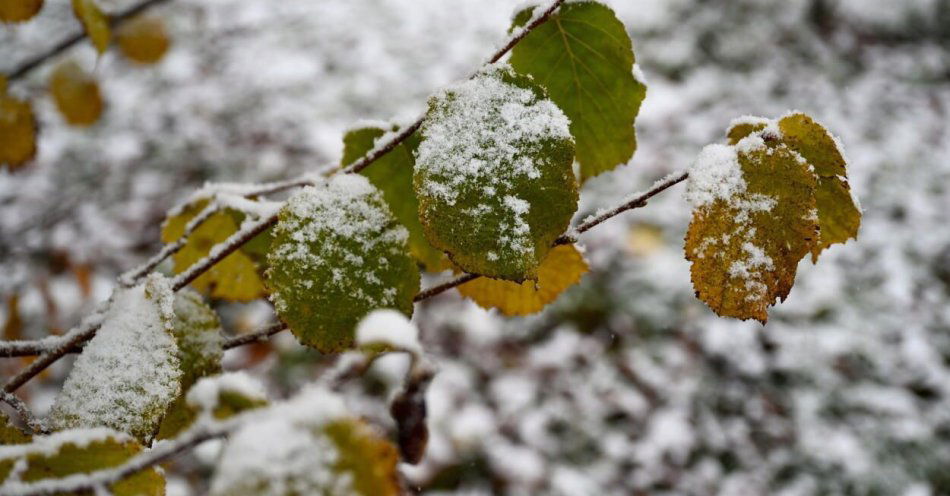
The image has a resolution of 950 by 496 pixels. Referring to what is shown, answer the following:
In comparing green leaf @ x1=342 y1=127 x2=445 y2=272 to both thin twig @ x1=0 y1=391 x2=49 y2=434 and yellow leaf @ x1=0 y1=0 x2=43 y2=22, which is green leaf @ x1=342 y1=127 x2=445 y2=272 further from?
yellow leaf @ x1=0 y1=0 x2=43 y2=22

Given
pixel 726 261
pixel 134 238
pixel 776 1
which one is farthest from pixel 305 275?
pixel 776 1

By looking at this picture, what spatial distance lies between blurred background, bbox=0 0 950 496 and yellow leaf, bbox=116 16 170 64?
0.54 metres

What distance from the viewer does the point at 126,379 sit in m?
0.52

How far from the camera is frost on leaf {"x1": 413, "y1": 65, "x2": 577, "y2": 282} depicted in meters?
0.49

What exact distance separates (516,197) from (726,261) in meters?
0.19

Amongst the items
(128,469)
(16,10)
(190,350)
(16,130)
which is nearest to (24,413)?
(190,350)

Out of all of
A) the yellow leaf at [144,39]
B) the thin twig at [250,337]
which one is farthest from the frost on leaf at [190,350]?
the yellow leaf at [144,39]

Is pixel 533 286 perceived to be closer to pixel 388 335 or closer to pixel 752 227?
pixel 752 227

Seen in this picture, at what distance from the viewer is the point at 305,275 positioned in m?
0.53

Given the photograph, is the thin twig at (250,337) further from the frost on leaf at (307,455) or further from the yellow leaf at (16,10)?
the yellow leaf at (16,10)

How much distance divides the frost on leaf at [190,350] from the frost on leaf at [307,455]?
316 mm

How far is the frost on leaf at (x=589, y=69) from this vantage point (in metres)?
0.63

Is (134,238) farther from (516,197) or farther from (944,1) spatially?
(944,1)

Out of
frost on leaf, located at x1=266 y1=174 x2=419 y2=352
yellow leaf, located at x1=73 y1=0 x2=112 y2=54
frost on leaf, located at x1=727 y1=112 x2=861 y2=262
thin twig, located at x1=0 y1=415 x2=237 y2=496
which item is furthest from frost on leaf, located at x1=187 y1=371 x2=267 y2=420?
yellow leaf, located at x1=73 y1=0 x2=112 y2=54
